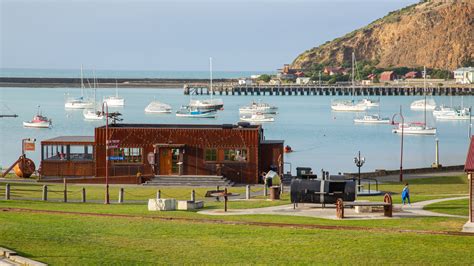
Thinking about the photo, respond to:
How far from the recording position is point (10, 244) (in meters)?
31.0

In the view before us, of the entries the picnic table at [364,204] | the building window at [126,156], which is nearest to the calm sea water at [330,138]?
the building window at [126,156]

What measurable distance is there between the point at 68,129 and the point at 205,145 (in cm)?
9354

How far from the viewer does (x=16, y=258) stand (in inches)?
1120

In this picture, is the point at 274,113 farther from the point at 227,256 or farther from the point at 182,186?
the point at 227,256

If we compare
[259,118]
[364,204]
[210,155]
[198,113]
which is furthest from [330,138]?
[364,204]

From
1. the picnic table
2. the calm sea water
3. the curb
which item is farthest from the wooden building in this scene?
the curb

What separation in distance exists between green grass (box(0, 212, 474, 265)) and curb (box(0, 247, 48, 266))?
50 centimetres

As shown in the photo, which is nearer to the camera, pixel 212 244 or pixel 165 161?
pixel 212 244

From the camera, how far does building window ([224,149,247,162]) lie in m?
63.2

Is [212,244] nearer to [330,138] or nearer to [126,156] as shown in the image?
[126,156]

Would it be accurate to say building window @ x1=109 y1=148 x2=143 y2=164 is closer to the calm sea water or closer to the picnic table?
the picnic table

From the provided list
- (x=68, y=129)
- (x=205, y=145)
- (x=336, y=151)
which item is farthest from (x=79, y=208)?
(x=68, y=129)

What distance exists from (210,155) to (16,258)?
116 feet

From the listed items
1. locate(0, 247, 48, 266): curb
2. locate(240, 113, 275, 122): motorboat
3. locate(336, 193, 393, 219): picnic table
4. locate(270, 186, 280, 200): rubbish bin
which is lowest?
locate(240, 113, 275, 122): motorboat
